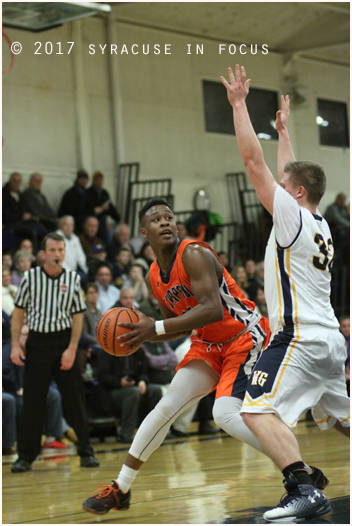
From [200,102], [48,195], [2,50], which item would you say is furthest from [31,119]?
[2,50]

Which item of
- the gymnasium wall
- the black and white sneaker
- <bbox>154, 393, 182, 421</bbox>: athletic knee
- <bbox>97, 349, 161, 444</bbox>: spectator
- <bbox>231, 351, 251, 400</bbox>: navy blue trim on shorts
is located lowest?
<bbox>97, 349, 161, 444</bbox>: spectator

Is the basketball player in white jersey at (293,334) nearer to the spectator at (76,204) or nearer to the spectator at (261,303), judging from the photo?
the spectator at (261,303)

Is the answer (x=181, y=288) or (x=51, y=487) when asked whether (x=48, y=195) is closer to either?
(x=51, y=487)

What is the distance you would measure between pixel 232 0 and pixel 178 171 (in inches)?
136

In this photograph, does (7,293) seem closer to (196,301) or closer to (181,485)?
(181,485)

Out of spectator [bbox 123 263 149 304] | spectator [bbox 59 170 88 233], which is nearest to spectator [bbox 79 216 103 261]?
spectator [bbox 59 170 88 233]

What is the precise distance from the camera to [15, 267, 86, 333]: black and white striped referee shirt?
639cm

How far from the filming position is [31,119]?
1248 cm

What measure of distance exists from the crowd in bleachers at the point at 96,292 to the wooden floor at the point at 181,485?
1.80 feet

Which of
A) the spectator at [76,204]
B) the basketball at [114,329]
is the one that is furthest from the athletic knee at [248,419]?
the spectator at [76,204]

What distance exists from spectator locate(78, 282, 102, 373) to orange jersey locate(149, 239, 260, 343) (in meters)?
4.30

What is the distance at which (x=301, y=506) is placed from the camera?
10.4ft

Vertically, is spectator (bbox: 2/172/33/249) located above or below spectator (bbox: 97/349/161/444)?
above

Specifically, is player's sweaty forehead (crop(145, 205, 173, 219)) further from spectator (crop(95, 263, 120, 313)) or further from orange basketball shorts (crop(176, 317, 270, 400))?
spectator (crop(95, 263, 120, 313))
